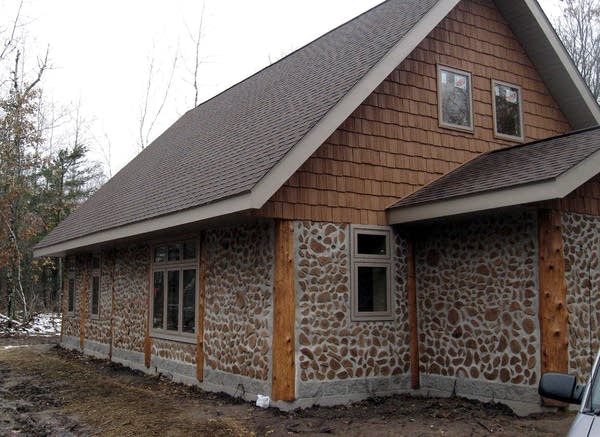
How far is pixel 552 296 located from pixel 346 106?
360 cm

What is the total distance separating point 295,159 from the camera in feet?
24.9

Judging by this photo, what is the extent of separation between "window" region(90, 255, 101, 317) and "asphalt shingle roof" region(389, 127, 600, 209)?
9.14 meters

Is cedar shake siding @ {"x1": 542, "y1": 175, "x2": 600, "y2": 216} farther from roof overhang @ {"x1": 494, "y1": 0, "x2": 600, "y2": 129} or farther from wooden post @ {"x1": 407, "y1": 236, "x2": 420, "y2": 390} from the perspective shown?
roof overhang @ {"x1": 494, "y1": 0, "x2": 600, "y2": 129}

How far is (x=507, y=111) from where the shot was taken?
10.6 m

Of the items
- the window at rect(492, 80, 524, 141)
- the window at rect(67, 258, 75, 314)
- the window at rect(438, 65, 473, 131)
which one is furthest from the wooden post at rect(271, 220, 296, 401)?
the window at rect(67, 258, 75, 314)

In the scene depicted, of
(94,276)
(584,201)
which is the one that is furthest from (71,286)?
(584,201)

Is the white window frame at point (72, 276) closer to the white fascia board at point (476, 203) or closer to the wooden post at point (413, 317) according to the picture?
the wooden post at point (413, 317)

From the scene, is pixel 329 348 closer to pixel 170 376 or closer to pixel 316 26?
pixel 170 376

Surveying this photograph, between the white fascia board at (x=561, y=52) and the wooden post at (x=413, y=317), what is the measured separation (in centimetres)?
449

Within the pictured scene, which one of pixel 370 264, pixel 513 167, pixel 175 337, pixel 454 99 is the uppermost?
pixel 454 99

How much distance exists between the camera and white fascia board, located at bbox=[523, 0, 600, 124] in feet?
33.7

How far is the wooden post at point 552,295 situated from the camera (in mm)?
7250

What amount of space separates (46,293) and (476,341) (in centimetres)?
3371

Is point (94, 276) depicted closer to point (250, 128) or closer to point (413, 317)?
point (250, 128)
